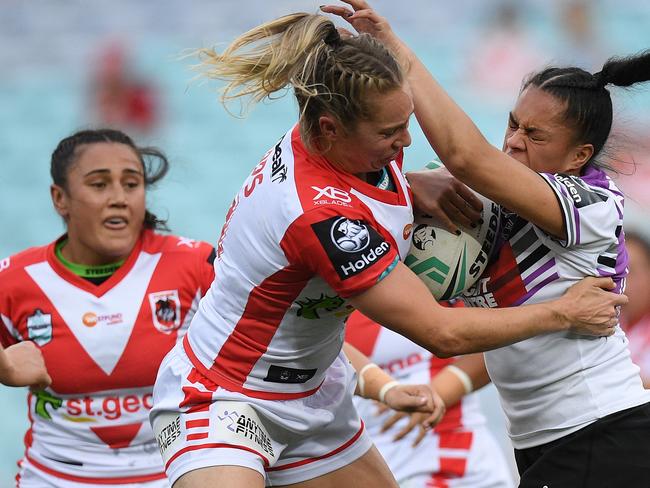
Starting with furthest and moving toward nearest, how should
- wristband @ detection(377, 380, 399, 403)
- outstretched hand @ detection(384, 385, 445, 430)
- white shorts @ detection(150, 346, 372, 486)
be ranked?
1. wristband @ detection(377, 380, 399, 403)
2. outstretched hand @ detection(384, 385, 445, 430)
3. white shorts @ detection(150, 346, 372, 486)

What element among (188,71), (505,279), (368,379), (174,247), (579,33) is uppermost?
(188,71)

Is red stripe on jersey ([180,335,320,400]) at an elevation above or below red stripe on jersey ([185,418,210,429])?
above

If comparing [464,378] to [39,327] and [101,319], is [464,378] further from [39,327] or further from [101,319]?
[39,327]

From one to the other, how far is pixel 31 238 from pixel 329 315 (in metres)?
6.00

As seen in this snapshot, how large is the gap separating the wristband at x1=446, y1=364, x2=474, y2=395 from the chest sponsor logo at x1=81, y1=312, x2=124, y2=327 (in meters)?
1.34

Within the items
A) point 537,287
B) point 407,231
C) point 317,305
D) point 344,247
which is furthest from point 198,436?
point 537,287

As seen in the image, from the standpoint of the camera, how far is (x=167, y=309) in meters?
4.37

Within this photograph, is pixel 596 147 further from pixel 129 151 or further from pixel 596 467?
pixel 129 151

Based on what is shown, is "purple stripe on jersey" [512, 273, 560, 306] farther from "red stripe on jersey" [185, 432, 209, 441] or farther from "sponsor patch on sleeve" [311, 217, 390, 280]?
"red stripe on jersey" [185, 432, 209, 441]

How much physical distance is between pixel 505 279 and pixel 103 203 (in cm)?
181

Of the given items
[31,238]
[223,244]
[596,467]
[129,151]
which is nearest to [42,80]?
[31,238]

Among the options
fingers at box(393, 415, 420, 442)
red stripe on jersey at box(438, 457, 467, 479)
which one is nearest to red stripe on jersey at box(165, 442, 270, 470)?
fingers at box(393, 415, 420, 442)

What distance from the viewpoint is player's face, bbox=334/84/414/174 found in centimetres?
304

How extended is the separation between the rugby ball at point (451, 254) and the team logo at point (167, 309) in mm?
1313
